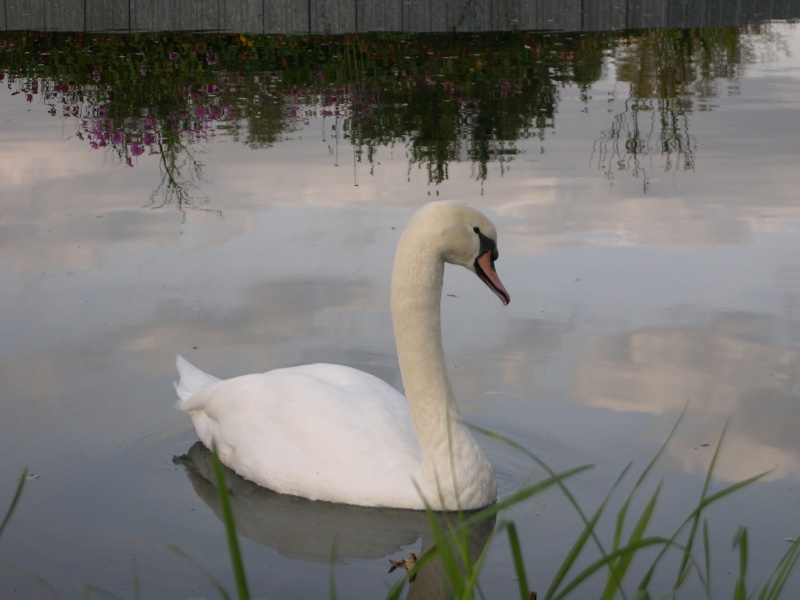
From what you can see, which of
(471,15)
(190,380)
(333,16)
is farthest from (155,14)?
(190,380)

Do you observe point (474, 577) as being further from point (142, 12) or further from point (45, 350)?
point (142, 12)

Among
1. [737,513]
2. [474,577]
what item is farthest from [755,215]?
[474,577]

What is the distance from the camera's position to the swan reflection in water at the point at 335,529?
3986 mm

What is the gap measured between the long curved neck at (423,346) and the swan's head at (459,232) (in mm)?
55

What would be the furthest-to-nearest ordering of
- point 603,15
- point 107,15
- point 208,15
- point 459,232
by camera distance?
point 107,15
point 208,15
point 603,15
point 459,232

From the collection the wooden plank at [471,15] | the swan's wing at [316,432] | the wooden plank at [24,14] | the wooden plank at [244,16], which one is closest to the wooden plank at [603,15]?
the wooden plank at [471,15]

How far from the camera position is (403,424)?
4.55 metres

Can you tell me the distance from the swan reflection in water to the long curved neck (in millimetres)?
258

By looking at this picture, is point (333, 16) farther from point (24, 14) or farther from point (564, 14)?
point (24, 14)

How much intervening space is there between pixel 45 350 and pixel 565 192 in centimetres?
407

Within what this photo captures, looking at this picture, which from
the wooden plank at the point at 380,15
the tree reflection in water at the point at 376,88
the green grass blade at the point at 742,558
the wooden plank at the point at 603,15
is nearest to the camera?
the green grass blade at the point at 742,558

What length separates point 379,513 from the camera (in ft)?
13.9

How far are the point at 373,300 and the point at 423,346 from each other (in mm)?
2183

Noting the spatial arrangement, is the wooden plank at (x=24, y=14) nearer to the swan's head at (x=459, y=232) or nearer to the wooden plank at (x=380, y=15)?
the wooden plank at (x=380, y=15)
